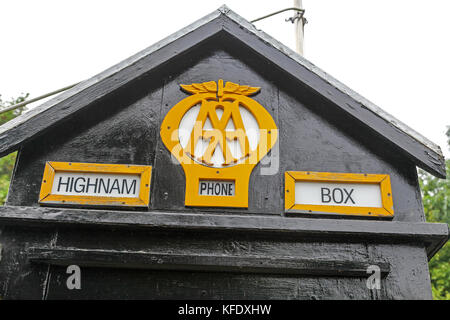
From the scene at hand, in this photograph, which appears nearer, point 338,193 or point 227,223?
point 227,223

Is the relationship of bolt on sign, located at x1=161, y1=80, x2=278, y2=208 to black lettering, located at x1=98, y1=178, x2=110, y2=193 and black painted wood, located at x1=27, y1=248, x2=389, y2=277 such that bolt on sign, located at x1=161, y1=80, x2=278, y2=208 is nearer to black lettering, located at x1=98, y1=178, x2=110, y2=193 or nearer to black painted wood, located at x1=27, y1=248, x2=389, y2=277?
black painted wood, located at x1=27, y1=248, x2=389, y2=277

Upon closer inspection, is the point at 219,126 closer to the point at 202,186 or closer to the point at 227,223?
the point at 202,186

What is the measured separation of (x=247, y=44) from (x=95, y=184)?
7.48ft

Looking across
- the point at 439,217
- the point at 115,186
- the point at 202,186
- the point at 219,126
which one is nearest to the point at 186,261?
the point at 202,186

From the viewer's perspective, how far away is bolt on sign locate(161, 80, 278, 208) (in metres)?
4.49

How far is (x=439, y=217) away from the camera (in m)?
18.3

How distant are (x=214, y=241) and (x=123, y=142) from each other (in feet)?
4.76

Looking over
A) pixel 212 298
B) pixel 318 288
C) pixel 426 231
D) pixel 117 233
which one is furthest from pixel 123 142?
pixel 426 231

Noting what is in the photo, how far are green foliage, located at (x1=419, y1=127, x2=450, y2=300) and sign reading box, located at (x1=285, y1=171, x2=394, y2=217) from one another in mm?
11166

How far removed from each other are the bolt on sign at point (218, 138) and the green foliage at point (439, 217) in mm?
11785

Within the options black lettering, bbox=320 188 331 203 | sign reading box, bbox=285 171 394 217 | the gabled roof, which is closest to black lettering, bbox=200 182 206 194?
sign reading box, bbox=285 171 394 217

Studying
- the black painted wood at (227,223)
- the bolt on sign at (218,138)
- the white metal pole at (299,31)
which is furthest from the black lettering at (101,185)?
the white metal pole at (299,31)

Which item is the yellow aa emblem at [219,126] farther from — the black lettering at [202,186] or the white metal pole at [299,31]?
the white metal pole at [299,31]
